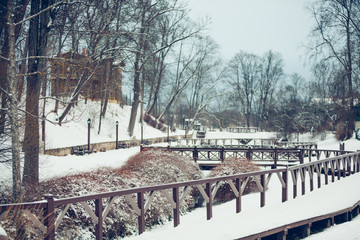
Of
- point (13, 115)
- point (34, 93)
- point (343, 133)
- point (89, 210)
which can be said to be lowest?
point (89, 210)

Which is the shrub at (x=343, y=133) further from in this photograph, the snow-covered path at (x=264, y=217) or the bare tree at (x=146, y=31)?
the snow-covered path at (x=264, y=217)

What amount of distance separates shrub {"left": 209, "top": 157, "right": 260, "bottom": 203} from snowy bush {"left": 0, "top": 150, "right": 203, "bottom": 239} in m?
1.02

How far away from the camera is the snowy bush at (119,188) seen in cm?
991

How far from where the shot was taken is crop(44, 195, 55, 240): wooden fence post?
229 inches

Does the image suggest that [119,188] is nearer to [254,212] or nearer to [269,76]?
[254,212]

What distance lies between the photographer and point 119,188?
476 inches

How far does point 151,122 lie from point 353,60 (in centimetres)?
2444

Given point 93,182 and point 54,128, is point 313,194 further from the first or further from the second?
point 54,128

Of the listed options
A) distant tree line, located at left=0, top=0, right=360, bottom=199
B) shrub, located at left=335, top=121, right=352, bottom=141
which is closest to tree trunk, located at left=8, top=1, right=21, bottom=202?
distant tree line, located at left=0, top=0, right=360, bottom=199

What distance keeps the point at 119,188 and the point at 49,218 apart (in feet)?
20.6

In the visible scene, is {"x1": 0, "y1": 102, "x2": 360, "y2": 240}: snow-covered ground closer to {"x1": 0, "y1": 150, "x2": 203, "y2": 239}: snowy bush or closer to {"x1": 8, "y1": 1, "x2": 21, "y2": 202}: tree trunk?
{"x1": 0, "y1": 150, "x2": 203, "y2": 239}: snowy bush

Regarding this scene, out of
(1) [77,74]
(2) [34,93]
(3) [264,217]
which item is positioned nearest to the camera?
(3) [264,217]

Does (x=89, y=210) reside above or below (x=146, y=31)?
below

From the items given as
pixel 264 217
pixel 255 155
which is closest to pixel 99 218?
pixel 264 217
